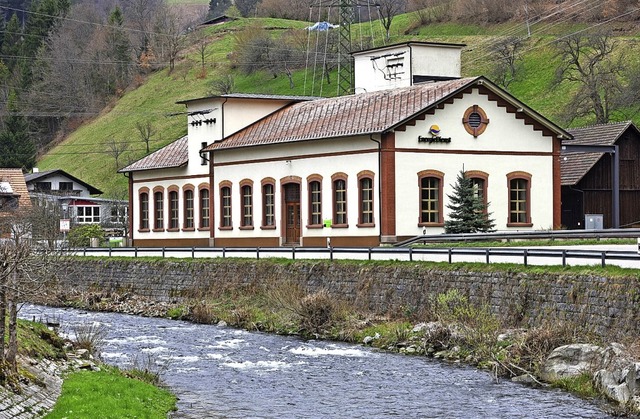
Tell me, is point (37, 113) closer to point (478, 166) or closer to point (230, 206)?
point (230, 206)

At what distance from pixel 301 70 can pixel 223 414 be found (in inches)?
3958

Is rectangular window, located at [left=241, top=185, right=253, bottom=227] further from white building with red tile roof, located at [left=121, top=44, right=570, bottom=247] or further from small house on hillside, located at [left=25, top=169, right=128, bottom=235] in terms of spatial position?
small house on hillside, located at [left=25, top=169, right=128, bottom=235]

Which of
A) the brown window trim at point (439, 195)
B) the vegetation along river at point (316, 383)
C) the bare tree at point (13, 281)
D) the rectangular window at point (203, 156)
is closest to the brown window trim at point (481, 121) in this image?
the brown window trim at point (439, 195)

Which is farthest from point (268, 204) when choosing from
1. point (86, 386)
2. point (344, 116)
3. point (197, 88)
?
point (197, 88)

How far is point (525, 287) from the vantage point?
28875mm

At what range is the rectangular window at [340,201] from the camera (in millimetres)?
46656

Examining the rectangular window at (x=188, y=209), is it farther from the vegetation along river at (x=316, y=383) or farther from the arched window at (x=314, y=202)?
the vegetation along river at (x=316, y=383)

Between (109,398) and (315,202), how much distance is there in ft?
94.1

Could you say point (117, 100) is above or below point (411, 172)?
above

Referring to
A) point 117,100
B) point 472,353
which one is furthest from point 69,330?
point 117,100

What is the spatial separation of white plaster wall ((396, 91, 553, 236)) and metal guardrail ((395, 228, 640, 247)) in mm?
2359

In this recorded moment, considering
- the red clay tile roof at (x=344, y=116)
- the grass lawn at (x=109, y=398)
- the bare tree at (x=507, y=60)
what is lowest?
the grass lawn at (x=109, y=398)

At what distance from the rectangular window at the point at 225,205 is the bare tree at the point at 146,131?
52.3m

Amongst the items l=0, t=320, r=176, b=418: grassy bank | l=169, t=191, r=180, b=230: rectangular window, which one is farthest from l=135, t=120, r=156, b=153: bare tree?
l=0, t=320, r=176, b=418: grassy bank
